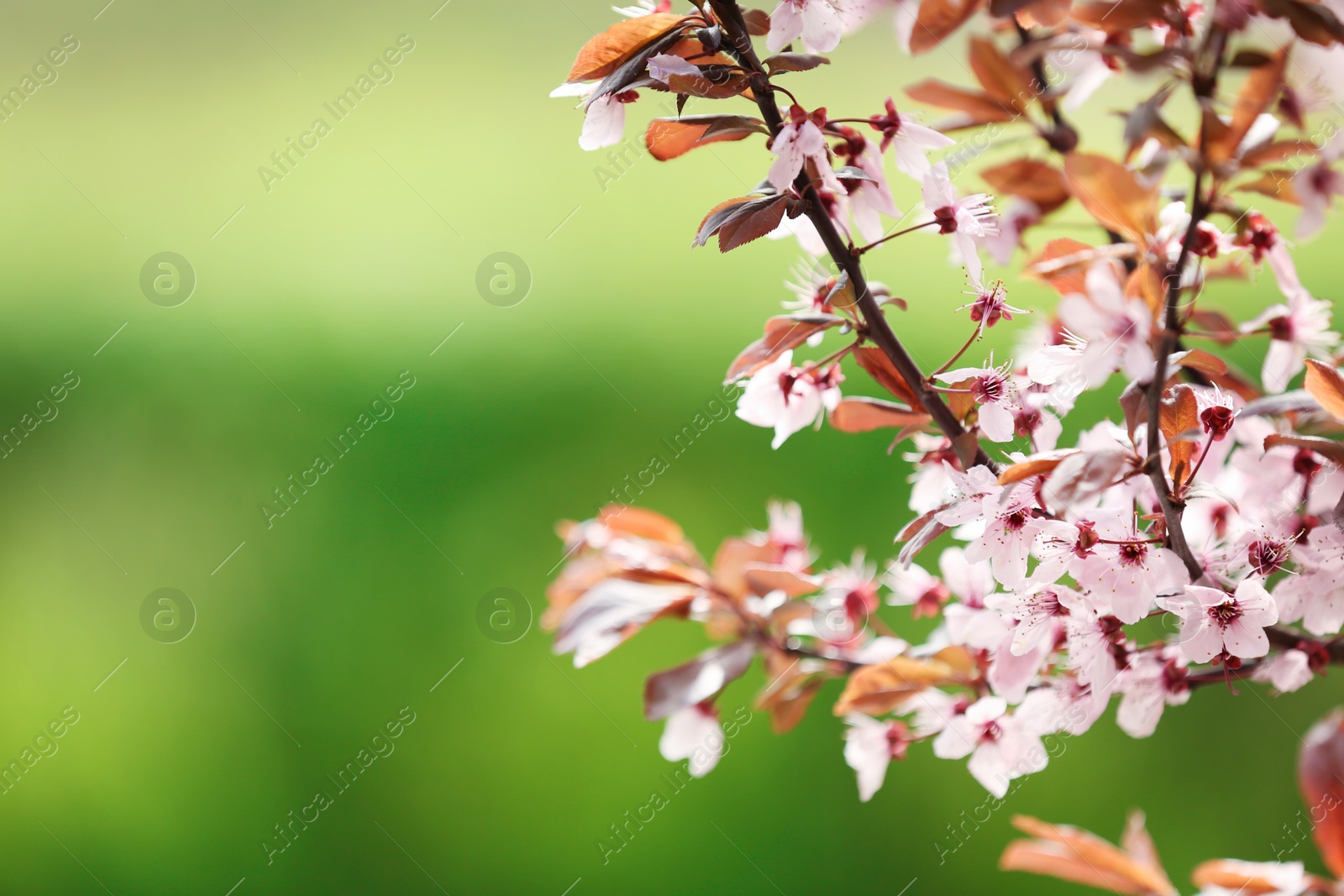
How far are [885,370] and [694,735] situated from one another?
35cm

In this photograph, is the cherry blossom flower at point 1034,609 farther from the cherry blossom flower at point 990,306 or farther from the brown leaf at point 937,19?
the brown leaf at point 937,19

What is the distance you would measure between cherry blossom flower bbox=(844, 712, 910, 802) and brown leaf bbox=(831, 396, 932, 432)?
0.26 meters

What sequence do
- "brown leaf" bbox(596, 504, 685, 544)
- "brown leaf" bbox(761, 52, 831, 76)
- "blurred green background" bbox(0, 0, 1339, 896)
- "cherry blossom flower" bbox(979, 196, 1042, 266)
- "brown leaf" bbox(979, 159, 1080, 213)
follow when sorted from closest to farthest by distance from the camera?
"brown leaf" bbox(761, 52, 831, 76) → "brown leaf" bbox(979, 159, 1080, 213) → "cherry blossom flower" bbox(979, 196, 1042, 266) → "brown leaf" bbox(596, 504, 685, 544) → "blurred green background" bbox(0, 0, 1339, 896)

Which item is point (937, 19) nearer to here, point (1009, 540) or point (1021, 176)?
point (1021, 176)

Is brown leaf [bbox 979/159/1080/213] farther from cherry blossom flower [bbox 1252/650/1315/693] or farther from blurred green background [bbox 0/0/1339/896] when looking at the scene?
blurred green background [bbox 0/0/1339/896]

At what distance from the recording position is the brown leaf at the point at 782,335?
55 centimetres

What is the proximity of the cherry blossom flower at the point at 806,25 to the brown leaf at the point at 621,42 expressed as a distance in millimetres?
57

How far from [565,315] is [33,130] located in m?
1.21

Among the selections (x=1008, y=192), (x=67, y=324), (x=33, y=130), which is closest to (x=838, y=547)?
(x=1008, y=192)

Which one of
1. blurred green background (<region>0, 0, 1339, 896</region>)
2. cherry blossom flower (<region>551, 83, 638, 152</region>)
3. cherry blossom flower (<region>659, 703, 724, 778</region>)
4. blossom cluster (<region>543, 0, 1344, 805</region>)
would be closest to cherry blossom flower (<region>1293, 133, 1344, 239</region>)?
blossom cluster (<region>543, 0, 1344, 805</region>)

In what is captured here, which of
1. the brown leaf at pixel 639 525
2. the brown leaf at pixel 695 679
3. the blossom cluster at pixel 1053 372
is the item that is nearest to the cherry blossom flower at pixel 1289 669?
the blossom cluster at pixel 1053 372

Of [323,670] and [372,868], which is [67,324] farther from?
[372,868]

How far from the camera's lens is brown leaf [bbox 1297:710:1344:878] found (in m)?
0.67

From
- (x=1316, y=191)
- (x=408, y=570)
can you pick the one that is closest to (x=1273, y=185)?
(x=1316, y=191)
